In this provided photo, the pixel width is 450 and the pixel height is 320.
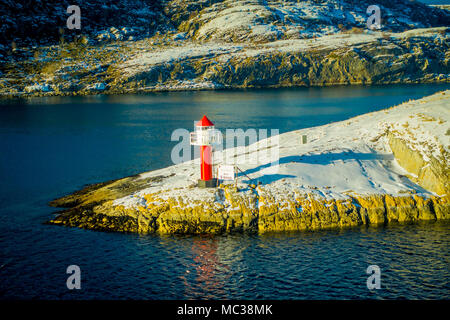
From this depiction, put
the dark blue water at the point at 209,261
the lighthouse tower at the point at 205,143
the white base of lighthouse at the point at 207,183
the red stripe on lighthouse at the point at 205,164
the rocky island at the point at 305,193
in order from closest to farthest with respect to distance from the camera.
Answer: the dark blue water at the point at 209,261 → the rocky island at the point at 305,193 → the lighthouse tower at the point at 205,143 → the red stripe on lighthouse at the point at 205,164 → the white base of lighthouse at the point at 207,183

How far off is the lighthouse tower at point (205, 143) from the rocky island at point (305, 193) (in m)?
0.68

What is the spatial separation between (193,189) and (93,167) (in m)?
21.7

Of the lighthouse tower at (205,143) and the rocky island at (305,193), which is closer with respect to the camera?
the rocky island at (305,193)

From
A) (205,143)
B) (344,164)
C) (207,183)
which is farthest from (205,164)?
(344,164)

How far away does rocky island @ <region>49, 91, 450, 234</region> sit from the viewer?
85.9 ft

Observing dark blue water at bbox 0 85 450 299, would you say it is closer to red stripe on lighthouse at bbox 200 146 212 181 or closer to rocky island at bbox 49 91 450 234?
rocky island at bbox 49 91 450 234

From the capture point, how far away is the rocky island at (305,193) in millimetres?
26172

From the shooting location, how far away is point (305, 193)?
89.9ft

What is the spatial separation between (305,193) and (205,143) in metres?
7.74

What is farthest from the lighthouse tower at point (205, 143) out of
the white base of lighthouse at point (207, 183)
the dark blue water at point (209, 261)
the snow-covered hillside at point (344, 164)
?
the dark blue water at point (209, 261)

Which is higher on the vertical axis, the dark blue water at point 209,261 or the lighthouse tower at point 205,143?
the lighthouse tower at point 205,143

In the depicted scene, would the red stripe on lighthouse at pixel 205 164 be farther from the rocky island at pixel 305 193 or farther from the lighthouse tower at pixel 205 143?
the rocky island at pixel 305 193
